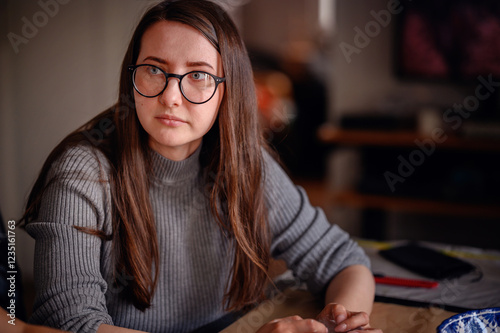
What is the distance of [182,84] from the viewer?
999 mm

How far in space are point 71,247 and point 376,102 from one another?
2918 mm

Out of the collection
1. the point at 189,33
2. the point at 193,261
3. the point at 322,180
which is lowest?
the point at 322,180

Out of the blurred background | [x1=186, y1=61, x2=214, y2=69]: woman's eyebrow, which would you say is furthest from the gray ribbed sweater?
the blurred background

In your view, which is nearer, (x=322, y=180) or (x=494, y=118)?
(x=494, y=118)

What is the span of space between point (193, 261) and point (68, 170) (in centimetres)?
35

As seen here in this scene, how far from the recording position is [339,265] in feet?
3.87

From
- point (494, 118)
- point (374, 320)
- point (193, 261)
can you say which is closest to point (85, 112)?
point (193, 261)

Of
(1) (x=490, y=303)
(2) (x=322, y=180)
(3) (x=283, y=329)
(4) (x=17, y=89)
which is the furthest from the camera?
(2) (x=322, y=180)

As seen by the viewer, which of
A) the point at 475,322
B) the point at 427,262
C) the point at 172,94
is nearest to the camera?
the point at 475,322

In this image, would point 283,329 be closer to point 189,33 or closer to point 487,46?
point 189,33

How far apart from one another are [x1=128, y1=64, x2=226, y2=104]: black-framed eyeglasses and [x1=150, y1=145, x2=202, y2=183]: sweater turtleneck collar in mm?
153

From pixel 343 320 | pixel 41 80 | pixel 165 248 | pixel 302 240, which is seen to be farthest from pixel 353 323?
pixel 41 80

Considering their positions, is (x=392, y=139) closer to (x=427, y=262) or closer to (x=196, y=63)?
(x=427, y=262)

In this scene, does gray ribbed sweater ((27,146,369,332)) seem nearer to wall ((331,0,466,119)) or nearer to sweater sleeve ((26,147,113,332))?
sweater sleeve ((26,147,113,332))
